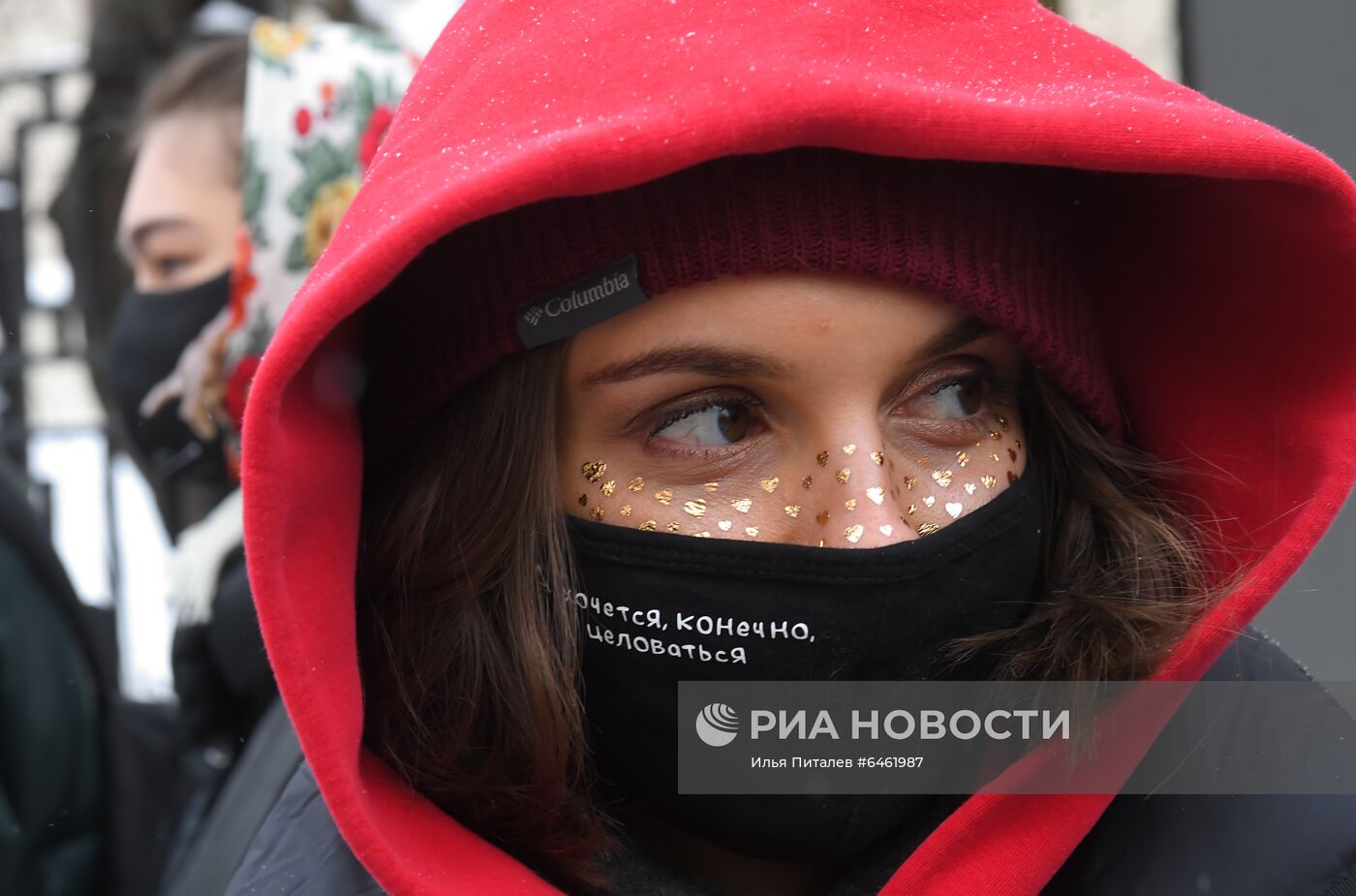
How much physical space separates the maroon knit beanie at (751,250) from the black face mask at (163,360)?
65.5 inches

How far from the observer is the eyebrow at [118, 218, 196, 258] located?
2895 millimetres

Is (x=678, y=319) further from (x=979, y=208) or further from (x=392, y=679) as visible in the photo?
(x=392, y=679)

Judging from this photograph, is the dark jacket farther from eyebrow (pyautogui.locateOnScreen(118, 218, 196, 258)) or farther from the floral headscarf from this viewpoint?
eyebrow (pyautogui.locateOnScreen(118, 218, 196, 258))

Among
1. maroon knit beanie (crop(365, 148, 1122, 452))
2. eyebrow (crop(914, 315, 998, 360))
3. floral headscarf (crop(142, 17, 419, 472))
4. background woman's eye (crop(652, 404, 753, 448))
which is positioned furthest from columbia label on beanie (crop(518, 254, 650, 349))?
floral headscarf (crop(142, 17, 419, 472))

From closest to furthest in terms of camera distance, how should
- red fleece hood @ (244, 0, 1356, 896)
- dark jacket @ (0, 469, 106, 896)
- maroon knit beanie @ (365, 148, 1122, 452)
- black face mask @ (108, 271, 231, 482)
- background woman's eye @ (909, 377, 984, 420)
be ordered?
red fleece hood @ (244, 0, 1356, 896), maroon knit beanie @ (365, 148, 1122, 452), background woman's eye @ (909, 377, 984, 420), dark jacket @ (0, 469, 106, 896), black face mask @ (108, 271, 231, 482)

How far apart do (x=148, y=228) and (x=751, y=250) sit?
2.24 m

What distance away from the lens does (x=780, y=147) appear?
1.07 metres

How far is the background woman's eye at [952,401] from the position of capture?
1325mm

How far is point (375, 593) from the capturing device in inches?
54.2

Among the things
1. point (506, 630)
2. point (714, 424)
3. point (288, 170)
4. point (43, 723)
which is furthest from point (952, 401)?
point (288, 170)

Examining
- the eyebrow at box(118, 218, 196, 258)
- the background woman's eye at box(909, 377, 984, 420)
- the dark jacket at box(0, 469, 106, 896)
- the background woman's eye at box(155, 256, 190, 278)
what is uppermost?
the background woman's eye at box(909, 377, 984, 420)

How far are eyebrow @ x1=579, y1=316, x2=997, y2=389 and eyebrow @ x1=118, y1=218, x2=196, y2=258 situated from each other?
2005 mm

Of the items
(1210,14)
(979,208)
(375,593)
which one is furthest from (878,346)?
(1210,14)

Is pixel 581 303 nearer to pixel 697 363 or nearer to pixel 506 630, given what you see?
pixel 697 363
